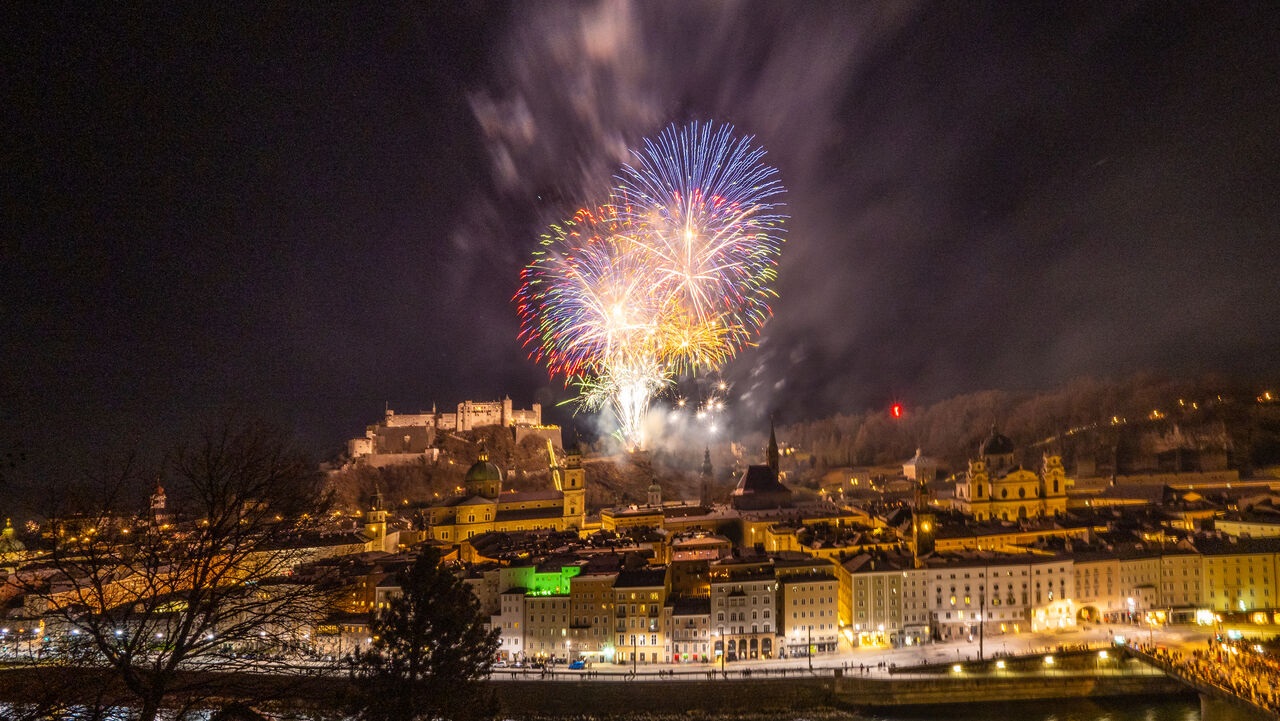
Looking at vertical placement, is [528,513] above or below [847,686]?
above

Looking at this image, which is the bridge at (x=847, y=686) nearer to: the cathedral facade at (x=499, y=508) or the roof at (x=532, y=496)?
the cathedral facade at (x=499, y=508)

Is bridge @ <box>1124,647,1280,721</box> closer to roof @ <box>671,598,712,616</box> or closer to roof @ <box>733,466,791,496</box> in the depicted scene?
roof @ <box>671,598,712,616</box>

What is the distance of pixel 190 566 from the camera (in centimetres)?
407

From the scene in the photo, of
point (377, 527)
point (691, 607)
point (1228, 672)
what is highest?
point (377, 527)

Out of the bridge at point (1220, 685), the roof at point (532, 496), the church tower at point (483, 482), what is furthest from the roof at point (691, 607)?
the church tower at point (483, 482)

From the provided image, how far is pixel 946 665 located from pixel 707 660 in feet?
18.6

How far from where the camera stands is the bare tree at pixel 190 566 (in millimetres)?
3736

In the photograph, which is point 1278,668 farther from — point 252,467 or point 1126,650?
point 252,467

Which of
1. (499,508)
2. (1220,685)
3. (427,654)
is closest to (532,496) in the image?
(499,508)

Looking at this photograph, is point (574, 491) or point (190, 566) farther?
point (574, 491)

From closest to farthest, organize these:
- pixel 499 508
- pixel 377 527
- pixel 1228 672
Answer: pixel 1228 672, pixel 377 527, pixel 499 508

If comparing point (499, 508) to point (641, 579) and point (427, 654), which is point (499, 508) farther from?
point (427, 654)

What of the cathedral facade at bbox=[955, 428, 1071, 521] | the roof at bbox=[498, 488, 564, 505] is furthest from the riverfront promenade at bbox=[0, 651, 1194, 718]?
the roof at bbox=[498, 488, 564, 505]

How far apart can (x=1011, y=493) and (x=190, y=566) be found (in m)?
34.8
